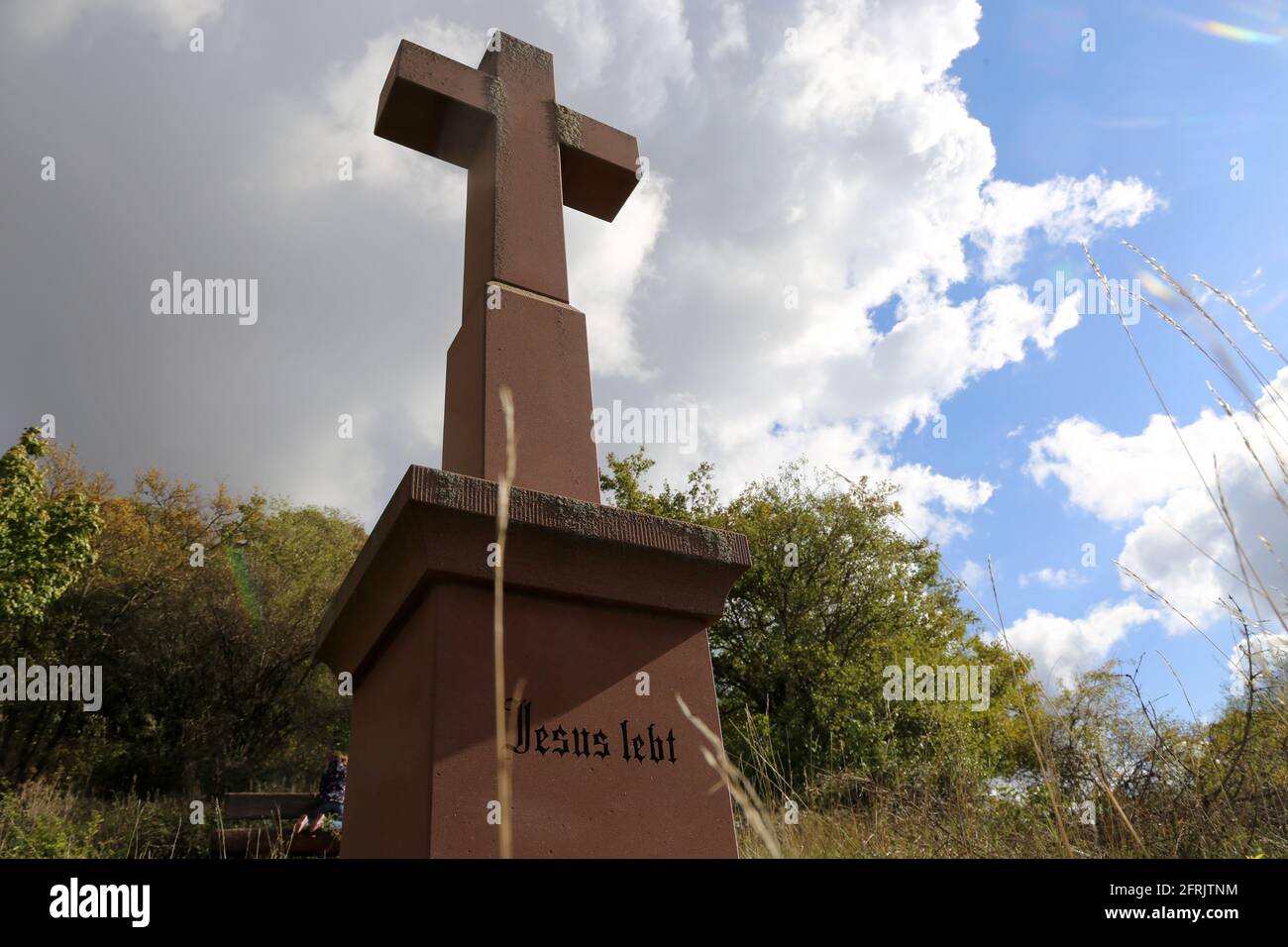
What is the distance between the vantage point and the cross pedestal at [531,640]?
1979 millimetres

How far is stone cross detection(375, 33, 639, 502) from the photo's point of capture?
2.79 meters

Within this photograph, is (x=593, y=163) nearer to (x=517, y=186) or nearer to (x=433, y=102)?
(x=517, y=186)

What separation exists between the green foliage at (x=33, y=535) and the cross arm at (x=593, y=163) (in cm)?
1577

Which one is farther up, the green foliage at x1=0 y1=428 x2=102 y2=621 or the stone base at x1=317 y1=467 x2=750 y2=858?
the green foliage at x1=0 y1=428 x2=102 y2=621

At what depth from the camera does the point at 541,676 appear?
2.16 metres

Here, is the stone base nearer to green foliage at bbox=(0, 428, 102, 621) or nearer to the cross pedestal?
the cross pedestal

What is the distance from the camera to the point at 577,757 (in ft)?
6.91

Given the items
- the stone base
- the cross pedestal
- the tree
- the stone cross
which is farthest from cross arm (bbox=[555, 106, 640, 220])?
the tree

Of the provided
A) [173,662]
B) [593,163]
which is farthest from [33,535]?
[593,163]

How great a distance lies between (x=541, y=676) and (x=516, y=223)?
6.29 feet

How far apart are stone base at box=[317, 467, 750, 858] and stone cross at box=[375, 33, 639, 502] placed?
1.46ft
